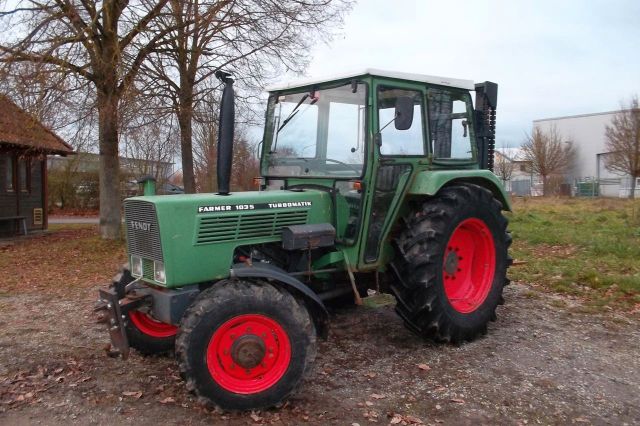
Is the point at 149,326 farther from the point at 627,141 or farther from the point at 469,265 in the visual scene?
the point at 627,141

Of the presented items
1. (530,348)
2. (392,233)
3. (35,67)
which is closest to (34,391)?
(392,233)

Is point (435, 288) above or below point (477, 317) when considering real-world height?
above

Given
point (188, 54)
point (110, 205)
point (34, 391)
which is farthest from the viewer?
point (110, 205)

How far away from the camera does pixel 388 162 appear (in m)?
4.88

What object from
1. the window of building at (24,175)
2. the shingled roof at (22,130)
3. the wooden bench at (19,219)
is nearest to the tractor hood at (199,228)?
the shingled roof at (22,130)

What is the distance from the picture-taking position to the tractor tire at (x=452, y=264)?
486 cm

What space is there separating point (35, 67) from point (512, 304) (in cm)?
960

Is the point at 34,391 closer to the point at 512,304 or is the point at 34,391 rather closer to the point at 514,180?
the point at 512,304

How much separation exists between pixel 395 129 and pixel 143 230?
87.0 inches

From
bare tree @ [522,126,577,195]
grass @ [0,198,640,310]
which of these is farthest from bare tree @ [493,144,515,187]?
grass @ [0,198,640,310]

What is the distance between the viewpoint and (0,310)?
6949 millimetres

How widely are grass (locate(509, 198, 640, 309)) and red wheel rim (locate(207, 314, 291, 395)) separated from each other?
4187 mm

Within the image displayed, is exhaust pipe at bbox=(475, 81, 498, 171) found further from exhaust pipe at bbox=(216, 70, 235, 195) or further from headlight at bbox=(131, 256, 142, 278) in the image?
headlight at bbox=(131, 256, 142, 278)

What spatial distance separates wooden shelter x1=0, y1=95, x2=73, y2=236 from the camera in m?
14.8
